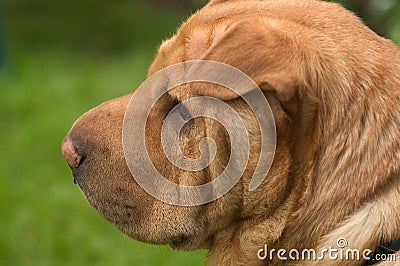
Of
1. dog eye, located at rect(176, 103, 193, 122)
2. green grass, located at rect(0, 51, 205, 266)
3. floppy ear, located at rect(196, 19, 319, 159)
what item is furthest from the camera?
green grass, located at rect(0, 51, 205, 266)

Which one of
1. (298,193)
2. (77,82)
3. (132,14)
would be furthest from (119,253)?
(132,14)

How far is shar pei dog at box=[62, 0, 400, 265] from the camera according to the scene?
259cm

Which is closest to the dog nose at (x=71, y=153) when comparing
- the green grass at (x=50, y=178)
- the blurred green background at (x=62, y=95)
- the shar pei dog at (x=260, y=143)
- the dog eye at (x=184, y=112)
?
the shar pei dog at (x=260, y=143)

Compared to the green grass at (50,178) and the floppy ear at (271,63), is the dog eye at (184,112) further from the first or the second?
the green grass at (50,178)

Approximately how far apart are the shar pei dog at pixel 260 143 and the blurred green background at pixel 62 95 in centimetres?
76

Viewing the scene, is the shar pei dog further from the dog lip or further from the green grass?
the green grass

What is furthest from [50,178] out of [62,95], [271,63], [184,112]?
[271,63]

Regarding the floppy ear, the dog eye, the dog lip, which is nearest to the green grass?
the dog lip

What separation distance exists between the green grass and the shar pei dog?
6.93ft

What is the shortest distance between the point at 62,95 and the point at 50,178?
1936 millimetres

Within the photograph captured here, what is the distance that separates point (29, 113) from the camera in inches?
292

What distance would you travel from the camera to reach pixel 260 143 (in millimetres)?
2662

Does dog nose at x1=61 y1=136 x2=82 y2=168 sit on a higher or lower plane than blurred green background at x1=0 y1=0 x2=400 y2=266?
higher

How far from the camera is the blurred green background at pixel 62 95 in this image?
511 centimetres
